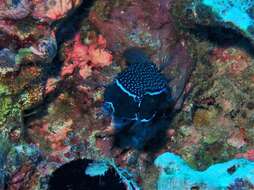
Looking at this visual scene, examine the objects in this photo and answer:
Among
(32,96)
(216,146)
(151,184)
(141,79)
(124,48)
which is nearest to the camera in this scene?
(141,79)

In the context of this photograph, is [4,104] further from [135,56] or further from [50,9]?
[135,56]

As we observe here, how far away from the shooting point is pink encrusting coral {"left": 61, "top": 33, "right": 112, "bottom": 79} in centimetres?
461

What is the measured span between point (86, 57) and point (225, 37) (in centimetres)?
217

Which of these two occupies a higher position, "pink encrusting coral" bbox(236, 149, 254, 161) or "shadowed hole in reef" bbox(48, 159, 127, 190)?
"shadowed hole in reef" bbox(48, 159, 127, 190)

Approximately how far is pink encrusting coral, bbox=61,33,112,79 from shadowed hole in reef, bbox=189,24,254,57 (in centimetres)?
145

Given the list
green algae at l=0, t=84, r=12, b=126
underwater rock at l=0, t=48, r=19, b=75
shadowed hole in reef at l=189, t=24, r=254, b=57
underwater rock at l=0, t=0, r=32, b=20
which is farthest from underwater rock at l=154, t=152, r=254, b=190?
underwater rock at l=0, t=0, r=32, b=20

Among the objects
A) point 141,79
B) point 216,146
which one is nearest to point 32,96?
point 141,79

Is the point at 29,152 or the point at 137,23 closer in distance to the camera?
the point at 29,152

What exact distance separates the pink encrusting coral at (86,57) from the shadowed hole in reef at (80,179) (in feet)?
4.20

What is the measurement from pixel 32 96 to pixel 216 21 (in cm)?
245

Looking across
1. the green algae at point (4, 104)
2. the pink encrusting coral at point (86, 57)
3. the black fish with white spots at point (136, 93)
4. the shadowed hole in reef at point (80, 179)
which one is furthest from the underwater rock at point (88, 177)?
the pink encrusting coral at point (86, 57)

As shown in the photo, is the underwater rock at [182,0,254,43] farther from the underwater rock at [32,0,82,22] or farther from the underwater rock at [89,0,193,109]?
the underwater rock at [32,0,82,22]

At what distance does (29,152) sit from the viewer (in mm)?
4070

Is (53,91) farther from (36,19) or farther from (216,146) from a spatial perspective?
(216,146)
